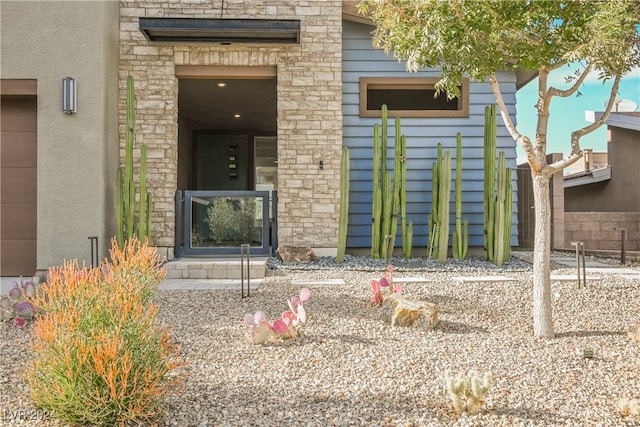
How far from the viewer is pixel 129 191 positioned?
677cm

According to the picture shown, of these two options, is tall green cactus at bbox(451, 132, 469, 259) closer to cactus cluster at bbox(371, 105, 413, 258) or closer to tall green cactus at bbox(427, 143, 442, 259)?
tall green cactus at bbox(427, 143, 442, 259)

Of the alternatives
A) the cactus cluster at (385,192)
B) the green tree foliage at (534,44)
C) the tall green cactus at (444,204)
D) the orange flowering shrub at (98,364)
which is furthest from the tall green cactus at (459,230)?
the orange flowering shrub at (98,364)

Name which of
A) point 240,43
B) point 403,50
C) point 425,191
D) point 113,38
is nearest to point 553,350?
point 403,50

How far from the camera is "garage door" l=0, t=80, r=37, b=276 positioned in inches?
262

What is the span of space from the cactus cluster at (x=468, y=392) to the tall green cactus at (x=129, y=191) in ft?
17.1

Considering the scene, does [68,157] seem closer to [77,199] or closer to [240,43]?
[77,199]

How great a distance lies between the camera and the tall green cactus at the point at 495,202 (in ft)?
22.2

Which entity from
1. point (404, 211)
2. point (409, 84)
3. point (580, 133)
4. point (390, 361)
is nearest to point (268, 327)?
point (390, 361)

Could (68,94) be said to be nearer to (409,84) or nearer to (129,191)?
(129,191)

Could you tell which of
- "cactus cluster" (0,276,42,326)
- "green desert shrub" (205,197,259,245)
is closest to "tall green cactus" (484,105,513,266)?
"green desert shrub" (205,197,259,245)

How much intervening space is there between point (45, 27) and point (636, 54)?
6390mm

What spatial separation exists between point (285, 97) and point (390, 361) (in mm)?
5108

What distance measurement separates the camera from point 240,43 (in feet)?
23.5

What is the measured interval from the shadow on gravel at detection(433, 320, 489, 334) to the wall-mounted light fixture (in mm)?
5194
